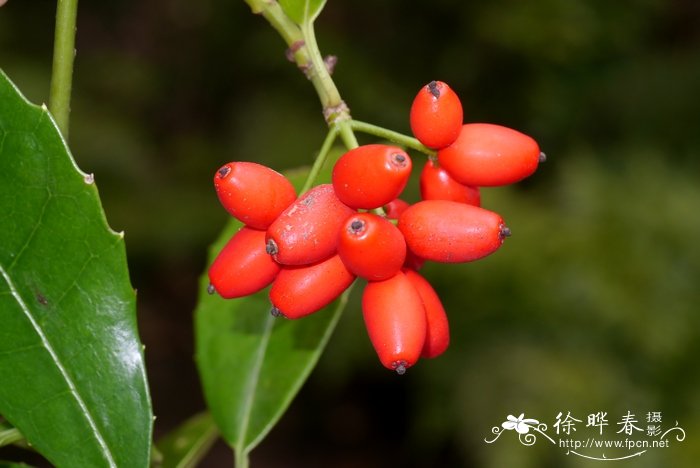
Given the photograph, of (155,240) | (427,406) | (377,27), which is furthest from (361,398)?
(377,27)

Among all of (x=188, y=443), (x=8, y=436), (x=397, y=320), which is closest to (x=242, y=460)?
(x=188, y=443)

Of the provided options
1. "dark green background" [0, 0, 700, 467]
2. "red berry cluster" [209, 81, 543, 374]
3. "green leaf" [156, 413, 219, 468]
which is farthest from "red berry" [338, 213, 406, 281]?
"dark green background" [0, 0, 700, 467]

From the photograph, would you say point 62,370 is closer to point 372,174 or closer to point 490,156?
point 372,174

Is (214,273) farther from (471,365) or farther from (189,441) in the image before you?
(471,365)

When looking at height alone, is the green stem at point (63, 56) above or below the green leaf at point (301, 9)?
below

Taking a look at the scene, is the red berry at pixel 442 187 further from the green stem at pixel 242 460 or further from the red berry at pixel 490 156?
the green stem at pixel 242 460

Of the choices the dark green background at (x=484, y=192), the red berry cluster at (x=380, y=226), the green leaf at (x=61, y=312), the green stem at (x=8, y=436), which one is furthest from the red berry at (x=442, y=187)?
the dark green background at (x=484, y=192)
